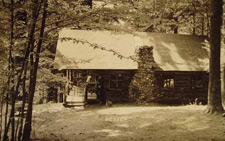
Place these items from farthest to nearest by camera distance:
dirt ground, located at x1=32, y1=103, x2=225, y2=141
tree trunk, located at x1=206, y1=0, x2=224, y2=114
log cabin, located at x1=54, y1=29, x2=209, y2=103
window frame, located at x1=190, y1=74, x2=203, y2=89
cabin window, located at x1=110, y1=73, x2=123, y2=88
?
window frame, located at x1=190, y1=74, x2=203, y2=89 < cabin window, located at x1=110, y1=73, x2=123, y2=88 < log cabin, located at x1=54, y1=29, x2=209, y2=103 < tree trunk, located at x1=206, y1=0, x2=224, y2=114 < dirt ground, located at x1=32, y1=103, x2=225, y2=141

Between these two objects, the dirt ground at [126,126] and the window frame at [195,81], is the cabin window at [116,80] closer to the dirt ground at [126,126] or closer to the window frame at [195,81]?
the dirt ground at [126,126]

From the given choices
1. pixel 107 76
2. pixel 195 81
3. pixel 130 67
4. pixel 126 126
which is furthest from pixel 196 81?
pixel 126 126

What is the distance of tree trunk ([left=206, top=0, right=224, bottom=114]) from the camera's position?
A: 12203 millimetres

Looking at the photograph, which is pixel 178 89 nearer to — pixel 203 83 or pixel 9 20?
pixel 203 83

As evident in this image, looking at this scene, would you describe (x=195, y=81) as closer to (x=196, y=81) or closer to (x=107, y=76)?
(x=196, y=81)

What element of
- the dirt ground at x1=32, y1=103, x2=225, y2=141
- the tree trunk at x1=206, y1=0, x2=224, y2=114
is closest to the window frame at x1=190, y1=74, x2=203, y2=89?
the dirt ground at x1=32, y1=103, x2=225, y2=141

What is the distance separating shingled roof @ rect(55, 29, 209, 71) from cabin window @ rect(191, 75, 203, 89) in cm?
113

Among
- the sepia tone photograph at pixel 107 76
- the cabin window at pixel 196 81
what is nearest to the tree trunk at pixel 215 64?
the sepia tone photograph at pixel 107 76

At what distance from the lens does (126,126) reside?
11.1 meters

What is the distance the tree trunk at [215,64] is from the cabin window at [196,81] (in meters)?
7.82

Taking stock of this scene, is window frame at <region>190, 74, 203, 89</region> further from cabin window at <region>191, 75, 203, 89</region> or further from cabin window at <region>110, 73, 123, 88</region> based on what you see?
cabin window at <region>110, 73, 123, 88</region>

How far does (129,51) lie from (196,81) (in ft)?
21.9

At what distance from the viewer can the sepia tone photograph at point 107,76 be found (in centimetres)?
670

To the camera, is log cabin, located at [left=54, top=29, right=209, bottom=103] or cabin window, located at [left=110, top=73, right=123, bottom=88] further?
cabin window, located at [left=110, top=73, right=123, bottom=88]
